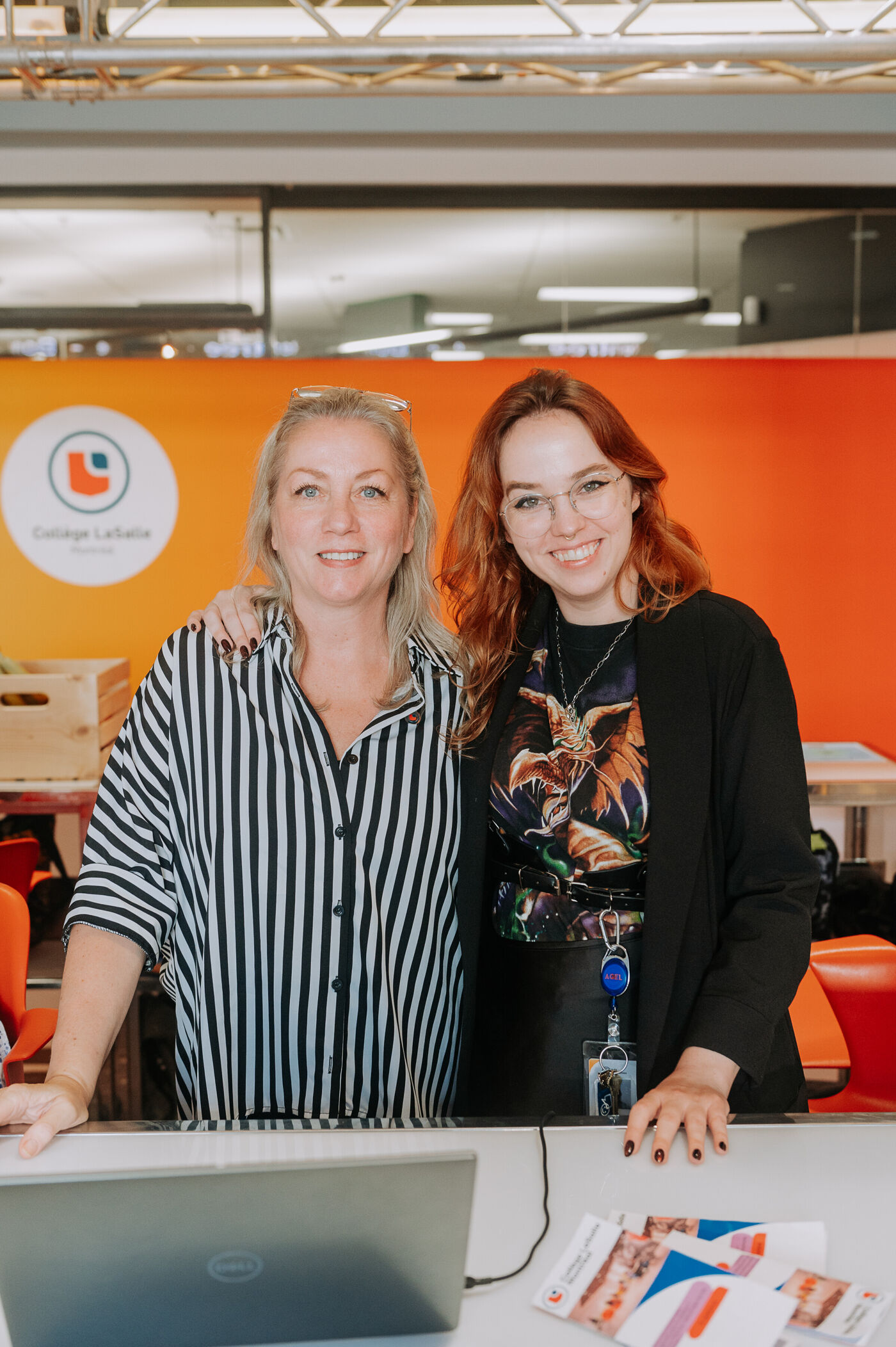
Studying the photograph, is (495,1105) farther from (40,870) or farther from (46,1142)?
(40,870)

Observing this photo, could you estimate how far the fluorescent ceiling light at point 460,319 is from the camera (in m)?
4.78

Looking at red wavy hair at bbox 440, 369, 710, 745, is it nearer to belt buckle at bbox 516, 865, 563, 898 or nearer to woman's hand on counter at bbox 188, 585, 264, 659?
belt buckle at bbox 516, 865, 563, 898

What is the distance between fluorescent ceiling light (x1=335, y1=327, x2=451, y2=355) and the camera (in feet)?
15.6

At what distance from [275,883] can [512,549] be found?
710 millimetres

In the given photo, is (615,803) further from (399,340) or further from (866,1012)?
(399,340)

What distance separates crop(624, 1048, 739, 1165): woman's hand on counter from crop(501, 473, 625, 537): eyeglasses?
32.1 inches

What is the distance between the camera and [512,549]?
6.22 feet

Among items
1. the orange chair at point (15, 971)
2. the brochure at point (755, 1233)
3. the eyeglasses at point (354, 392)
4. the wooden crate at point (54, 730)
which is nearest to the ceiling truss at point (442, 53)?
the eyeglasses at point (354, 392)

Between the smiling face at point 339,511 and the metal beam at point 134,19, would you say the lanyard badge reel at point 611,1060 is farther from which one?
the metal beam at point 134,19

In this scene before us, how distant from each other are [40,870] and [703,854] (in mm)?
3504

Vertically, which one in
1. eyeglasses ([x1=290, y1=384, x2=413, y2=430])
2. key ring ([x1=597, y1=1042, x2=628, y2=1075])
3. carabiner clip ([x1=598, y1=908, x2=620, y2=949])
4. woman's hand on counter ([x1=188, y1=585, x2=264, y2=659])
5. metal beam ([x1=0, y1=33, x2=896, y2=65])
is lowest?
key ring ([x1=597, y1=1042, x2=628, y2=1075])

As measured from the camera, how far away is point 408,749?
1677mm

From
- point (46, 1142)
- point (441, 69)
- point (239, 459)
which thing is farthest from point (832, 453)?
point (46, 1142)

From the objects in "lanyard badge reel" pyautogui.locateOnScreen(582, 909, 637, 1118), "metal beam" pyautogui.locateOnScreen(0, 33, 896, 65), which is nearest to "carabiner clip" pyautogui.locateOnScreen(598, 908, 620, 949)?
"lanyard badge reel" pyautogui.locateOnScreen(582, 909, 637, 1118)
